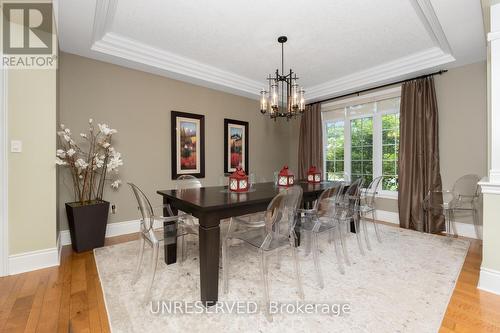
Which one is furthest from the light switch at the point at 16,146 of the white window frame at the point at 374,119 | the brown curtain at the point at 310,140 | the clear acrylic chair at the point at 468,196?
the clear acrylic chair at the point at 468,196

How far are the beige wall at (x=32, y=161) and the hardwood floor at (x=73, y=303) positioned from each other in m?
0.37

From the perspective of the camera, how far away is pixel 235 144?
4688mm

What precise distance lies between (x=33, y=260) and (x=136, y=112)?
2146mm

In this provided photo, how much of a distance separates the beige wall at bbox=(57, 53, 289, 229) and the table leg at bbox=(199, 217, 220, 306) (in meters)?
2.24

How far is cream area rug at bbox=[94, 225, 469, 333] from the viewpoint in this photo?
1557 millimetres

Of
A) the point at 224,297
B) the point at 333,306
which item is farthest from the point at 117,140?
the point at 333,306

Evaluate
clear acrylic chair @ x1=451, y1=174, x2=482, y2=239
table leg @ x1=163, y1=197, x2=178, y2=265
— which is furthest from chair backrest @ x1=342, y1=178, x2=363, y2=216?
table leg @ x1=163, y1=197, x2=178, y2=265

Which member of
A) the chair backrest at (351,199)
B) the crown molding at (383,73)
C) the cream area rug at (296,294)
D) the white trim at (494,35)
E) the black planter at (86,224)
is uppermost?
the crown molding at (383,73)

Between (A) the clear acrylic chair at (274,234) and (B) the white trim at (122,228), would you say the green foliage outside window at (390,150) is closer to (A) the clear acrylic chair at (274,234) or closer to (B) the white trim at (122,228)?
(A) the clear acrylic chair at (274,234)

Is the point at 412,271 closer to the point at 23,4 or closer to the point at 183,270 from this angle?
the point at 183,270

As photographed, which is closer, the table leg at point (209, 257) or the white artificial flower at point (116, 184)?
the table leg at point (209, 257)

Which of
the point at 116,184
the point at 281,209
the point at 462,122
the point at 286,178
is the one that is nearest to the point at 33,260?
the point at 116,184

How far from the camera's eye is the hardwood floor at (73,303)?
154cm

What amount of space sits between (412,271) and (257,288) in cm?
155
